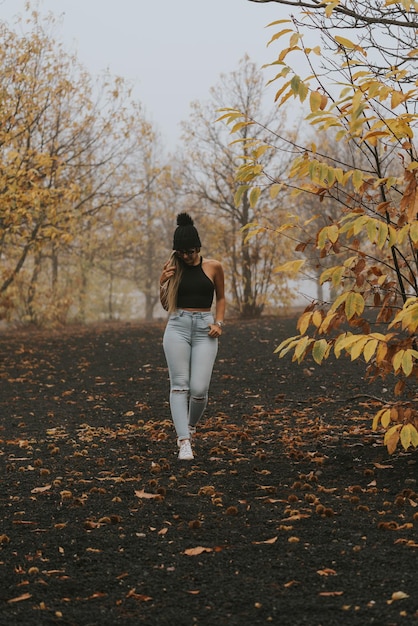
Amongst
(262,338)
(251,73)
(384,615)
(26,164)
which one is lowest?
(384,615)

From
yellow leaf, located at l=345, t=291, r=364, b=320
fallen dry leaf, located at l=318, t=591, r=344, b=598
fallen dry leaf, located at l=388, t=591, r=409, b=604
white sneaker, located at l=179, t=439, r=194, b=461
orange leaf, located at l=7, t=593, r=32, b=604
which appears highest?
yellow leaf, located at l=345, t=291, r=364, b=320

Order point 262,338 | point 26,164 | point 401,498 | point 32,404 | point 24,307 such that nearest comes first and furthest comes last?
point 401,498, point 32,404, point 26,164, point 262,338, point 24,307

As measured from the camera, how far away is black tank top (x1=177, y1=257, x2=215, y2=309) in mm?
5324

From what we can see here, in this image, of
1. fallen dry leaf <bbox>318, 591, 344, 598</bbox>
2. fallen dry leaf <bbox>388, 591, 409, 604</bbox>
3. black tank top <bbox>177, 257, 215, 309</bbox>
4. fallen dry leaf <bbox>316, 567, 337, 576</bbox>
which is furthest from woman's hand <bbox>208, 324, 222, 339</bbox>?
fallen dry leaf <bbox>388, 591, 409, 604</bbox>

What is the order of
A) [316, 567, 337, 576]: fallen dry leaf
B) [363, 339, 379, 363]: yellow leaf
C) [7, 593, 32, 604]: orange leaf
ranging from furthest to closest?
[363, 339, 379, 363]: yellow leaf → [316, 567, 337, 576]: fallen dry leaf → [7, 593, 32, 604]: orange leaf

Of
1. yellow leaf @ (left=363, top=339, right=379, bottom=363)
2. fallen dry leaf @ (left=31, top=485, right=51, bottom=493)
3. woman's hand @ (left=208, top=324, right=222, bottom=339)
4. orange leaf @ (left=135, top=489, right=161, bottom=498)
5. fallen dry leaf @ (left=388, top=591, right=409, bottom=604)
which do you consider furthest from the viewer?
woman's hand @ (left=208, top=324, right=222, bottom=339)

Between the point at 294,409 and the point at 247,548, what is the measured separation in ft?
13.2

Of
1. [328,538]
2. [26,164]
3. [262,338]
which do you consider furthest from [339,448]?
[26,164]

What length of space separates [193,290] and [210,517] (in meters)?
1.78

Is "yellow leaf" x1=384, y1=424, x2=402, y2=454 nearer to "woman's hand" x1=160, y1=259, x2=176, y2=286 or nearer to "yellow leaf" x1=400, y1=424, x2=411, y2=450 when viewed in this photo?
"yellow leaf" x1=400, y1=424, x2=411, y2=450

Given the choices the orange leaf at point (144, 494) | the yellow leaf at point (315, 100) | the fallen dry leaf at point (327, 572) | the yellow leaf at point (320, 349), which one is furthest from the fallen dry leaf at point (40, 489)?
the yellow leaf at point (315, 100)

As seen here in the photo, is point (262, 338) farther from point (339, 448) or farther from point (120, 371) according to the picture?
point (339, 448)

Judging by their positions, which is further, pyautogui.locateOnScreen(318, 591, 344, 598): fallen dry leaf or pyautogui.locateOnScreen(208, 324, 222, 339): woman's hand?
pyautogui.locateOnScreen(208, 324, 222, 339): woman's hand

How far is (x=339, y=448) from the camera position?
5.67 m
